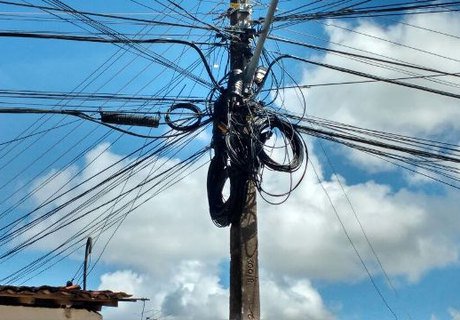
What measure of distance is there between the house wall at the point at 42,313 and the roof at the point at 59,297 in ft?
0.24

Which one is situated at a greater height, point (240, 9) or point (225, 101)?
point (240, 9)

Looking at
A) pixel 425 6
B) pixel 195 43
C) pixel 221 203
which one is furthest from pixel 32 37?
pixel 425 6

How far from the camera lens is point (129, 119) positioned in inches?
459

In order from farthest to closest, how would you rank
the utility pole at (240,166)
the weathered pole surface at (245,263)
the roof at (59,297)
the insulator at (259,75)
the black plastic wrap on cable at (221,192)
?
the insulator at (259,75)
the black plastic wrap on cable at (221,192)
the utility pole at (240,166)
the weathered pole surface at (245,263)
the roof at (59,297)

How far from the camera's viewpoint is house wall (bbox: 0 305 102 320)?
979cm

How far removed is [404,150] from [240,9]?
4.22 meters

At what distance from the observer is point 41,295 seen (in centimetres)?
984

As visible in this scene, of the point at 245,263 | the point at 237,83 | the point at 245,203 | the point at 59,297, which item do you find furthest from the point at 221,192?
the point at 59,297

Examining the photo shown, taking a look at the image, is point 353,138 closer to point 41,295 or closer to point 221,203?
point 221,203

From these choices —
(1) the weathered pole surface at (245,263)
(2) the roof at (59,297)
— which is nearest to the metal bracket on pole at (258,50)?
(1) the weathered pole surface at (245,263)

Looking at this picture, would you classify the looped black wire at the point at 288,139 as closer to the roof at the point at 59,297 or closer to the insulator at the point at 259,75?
the insulator at the point at 259,75

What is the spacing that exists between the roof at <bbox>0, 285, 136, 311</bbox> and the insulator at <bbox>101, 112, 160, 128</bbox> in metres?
2.92

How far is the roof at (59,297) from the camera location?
978 cm

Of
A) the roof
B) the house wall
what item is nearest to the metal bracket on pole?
the roof
